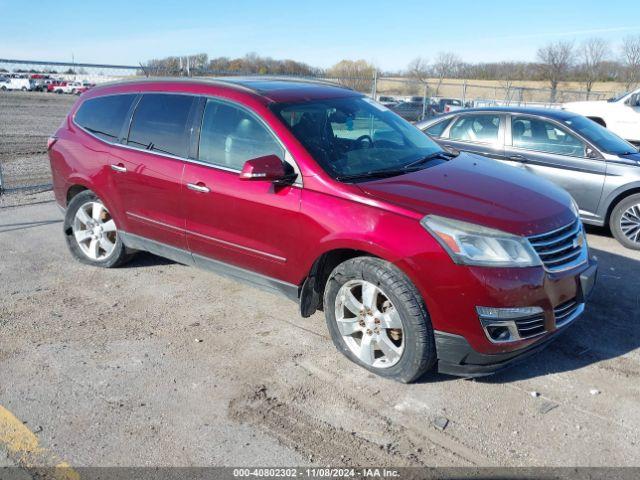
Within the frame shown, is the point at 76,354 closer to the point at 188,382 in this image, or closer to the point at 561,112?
the point at 188,382

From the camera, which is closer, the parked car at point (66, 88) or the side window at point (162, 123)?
the side window at point (162, 123)

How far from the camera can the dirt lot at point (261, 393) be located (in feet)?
9.68

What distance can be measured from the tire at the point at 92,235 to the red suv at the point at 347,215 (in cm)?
6

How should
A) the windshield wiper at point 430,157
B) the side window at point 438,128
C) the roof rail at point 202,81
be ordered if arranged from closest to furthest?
1. the windshield wiper at point 430,157
2. the roof rail at point 202,81
3. the side window at point 438,128

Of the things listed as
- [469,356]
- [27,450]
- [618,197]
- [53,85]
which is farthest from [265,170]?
[53,85]

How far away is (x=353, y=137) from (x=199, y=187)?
1.26 m

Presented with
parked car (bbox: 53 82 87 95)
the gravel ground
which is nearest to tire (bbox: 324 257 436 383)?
the gravel ground

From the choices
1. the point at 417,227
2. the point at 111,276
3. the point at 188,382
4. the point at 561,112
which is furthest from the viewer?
the point at 561,112

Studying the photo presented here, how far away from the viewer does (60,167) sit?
5.63m

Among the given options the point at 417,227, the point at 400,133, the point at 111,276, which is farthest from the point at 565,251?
the point at 111,276

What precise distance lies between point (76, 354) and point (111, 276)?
5.29ft

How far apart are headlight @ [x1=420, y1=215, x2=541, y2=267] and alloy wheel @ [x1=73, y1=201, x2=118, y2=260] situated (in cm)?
341

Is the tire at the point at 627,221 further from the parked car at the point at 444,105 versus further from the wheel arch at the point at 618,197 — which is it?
the parked car at the point at 444,105

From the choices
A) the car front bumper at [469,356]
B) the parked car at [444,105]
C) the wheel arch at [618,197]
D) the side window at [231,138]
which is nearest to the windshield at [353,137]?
the side window at [231,138]
